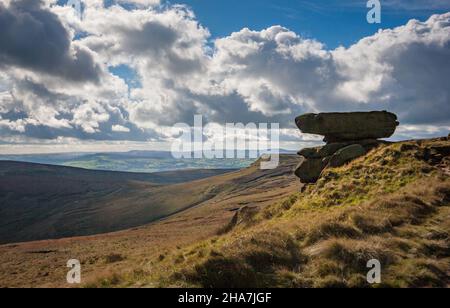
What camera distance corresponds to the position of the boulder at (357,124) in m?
35.8

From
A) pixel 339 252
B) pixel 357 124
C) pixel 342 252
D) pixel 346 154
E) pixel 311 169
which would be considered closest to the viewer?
pixel 342 252

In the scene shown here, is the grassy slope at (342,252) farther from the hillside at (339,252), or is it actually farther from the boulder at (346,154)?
the boulder at (346,154)

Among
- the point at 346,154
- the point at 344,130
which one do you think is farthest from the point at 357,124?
the point at 346,154

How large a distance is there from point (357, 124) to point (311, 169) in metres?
6.90

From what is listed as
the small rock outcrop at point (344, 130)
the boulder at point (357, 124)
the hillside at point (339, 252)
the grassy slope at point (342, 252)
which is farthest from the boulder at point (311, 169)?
the grassy slope at point (342, 252)

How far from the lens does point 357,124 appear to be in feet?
117

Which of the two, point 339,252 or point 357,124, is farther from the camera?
point 357,124

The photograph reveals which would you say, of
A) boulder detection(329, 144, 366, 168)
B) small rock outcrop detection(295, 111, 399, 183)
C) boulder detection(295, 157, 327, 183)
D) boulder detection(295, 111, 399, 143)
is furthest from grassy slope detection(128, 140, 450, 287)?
boulder detection(295, 111, 399, 143)

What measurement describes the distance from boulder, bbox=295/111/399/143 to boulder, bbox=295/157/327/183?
3491 mm

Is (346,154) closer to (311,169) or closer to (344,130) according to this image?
(344,130)

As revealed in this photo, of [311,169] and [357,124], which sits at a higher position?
[357,124]
